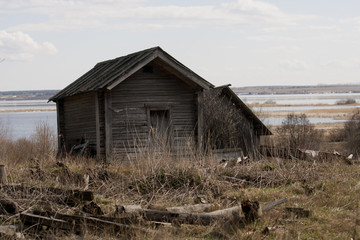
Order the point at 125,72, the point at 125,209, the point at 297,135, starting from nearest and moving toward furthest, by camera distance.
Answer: the point at 125,209, the point at 125,72, the point at 297,135

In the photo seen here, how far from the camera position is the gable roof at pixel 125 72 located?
1697 cm

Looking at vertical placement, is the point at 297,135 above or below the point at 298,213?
above

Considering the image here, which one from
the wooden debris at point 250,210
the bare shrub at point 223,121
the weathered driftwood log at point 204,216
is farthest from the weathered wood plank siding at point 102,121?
the wooden debris at point 250,210

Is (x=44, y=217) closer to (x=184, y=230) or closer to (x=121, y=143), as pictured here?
(x=184, y=230)

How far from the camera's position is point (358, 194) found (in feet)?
33.6

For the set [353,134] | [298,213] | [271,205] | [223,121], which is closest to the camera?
[298,213]

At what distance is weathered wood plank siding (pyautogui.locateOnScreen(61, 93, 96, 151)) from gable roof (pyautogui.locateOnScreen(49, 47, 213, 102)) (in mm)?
411

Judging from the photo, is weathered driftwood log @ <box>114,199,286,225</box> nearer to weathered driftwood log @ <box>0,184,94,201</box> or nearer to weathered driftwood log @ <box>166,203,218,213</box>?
weathered driftwood log @ <box>166,203,218,213</box>

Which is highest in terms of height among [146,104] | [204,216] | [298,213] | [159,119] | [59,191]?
[146,104]

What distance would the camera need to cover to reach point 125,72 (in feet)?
55.9

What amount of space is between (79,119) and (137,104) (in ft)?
8.84

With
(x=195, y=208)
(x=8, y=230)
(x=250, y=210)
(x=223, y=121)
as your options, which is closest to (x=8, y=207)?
(x=8, y=230)

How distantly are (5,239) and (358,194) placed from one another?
643 centimetres

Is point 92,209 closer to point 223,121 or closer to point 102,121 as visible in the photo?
point 102,121
